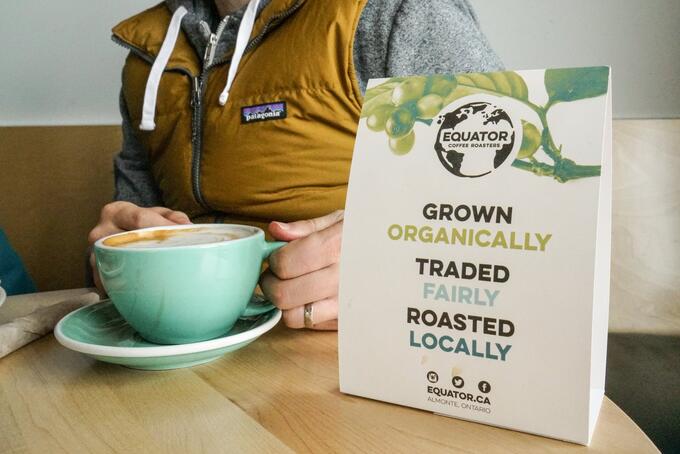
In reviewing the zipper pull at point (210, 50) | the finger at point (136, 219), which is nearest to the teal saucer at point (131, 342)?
the finger at point (136, 219)

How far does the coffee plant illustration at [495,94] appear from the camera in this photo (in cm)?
30

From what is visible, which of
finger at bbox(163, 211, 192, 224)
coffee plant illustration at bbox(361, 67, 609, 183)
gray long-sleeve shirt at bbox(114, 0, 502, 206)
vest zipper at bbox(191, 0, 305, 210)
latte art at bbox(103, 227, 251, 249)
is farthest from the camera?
vest zipper at bbox(191, 0, 305, 210)

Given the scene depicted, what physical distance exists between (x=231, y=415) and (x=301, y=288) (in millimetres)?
143

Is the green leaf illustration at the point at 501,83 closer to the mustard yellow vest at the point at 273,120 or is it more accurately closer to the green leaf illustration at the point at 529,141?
the green leaf illustration at the point at 529,141

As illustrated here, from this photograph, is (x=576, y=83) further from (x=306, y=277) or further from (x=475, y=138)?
(x=306, y=277)

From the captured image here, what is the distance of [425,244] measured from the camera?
0.33 meters

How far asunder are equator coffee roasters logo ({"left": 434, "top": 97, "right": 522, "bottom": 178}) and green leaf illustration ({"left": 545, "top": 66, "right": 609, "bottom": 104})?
0.03 metres

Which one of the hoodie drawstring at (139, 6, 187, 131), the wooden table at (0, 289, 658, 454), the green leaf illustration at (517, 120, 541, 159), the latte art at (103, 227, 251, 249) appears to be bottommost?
the wooden table at (0, 289, 658, 454)

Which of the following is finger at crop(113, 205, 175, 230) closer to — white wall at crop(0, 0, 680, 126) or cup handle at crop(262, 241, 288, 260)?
cup handle at crop(262, 241, 288, 260)

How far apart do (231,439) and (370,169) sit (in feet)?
0.60

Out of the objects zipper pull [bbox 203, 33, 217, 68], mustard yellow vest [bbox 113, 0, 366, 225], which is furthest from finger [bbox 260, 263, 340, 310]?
zipper pull [bbox 203, 33, 217, 68]

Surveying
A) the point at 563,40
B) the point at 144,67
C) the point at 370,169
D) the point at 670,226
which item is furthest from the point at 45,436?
the point at 563,40

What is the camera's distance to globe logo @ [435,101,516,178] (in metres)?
0.31

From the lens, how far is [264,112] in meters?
0.88
